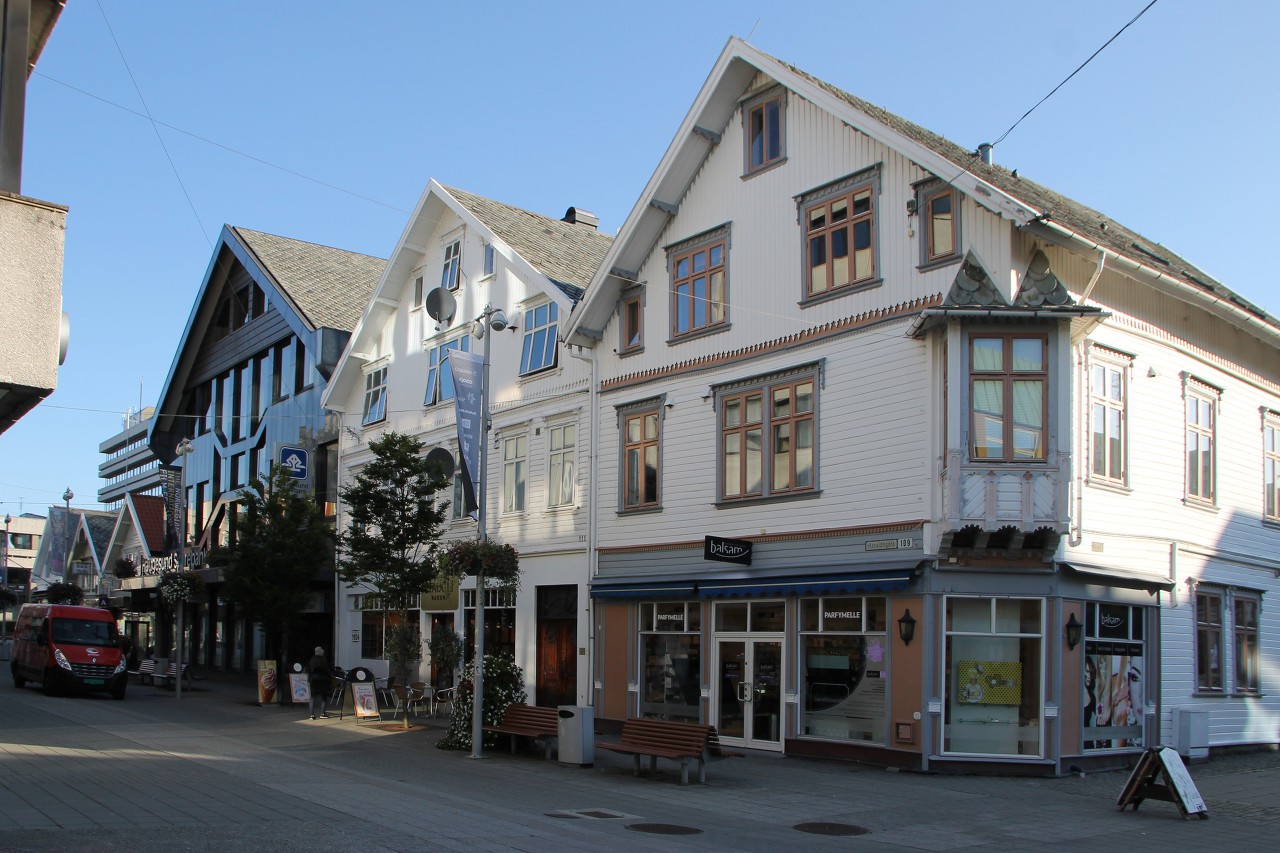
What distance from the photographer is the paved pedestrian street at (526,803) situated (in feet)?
38.1

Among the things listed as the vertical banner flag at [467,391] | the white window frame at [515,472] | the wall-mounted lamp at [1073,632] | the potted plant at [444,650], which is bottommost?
the potted plant at [444,650]

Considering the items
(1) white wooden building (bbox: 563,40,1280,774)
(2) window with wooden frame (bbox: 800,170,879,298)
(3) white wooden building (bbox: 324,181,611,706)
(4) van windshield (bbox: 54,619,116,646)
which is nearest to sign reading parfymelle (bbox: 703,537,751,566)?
(1) white wooden building (bbox: 563,40,1280,774)

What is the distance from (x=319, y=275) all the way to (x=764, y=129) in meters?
22.6

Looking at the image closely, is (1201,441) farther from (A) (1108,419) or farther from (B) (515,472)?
(B) (515,472)

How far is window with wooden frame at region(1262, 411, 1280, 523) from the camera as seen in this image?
23.6 meters

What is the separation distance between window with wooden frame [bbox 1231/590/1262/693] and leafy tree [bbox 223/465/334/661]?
21.4 m

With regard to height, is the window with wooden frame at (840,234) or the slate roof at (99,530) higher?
the window with wooden frame at (840,234)

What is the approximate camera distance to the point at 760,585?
67.7 ft

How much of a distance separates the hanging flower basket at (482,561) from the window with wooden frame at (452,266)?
10663mm

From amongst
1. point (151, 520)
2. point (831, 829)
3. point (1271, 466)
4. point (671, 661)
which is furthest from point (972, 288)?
point (151, 520)

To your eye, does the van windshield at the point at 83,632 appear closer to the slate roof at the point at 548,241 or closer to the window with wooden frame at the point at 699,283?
the slate roof at the point at 548,241

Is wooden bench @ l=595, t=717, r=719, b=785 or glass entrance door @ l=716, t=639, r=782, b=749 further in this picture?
glass entrance door @ l=716, t=639, r=782, b=749

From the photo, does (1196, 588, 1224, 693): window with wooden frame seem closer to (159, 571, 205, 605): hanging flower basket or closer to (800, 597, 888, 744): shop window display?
(800, 597, 888, 744): shop window display

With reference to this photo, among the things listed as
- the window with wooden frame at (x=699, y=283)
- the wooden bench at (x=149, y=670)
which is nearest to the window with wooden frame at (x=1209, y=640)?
the window with wooden frame at (x=699, y=283)
